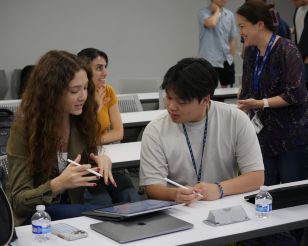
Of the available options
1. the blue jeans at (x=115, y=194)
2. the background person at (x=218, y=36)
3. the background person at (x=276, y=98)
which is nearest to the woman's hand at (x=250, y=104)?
the background person at (x=276, y=98)

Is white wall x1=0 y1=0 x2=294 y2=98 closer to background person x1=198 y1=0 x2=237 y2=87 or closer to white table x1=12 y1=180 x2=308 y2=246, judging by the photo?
background person x1=198 y1=0 x2=237 y2=87

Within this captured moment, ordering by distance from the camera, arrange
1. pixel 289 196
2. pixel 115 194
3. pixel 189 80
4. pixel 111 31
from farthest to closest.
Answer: pixel 111 31 < pixel 115 194 < pixel 189 80 < pixel 289 196

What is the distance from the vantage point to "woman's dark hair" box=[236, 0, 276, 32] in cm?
335

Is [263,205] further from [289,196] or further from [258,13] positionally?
[258,13]

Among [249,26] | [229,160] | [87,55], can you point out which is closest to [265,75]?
[249,26]

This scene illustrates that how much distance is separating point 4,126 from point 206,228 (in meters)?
1.79

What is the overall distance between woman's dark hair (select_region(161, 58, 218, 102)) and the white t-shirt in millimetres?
182

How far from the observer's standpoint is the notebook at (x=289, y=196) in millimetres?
2295

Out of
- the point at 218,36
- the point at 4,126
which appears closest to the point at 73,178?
the point at 4,126

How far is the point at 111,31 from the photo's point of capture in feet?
27.4

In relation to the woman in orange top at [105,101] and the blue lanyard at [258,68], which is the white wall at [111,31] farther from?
the blue lanyard at [258,68]

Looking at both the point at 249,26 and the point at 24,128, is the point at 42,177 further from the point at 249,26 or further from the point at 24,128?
the point at 249,26

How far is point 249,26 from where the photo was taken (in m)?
3.39

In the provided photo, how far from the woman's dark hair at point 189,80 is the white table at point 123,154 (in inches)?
32.3
